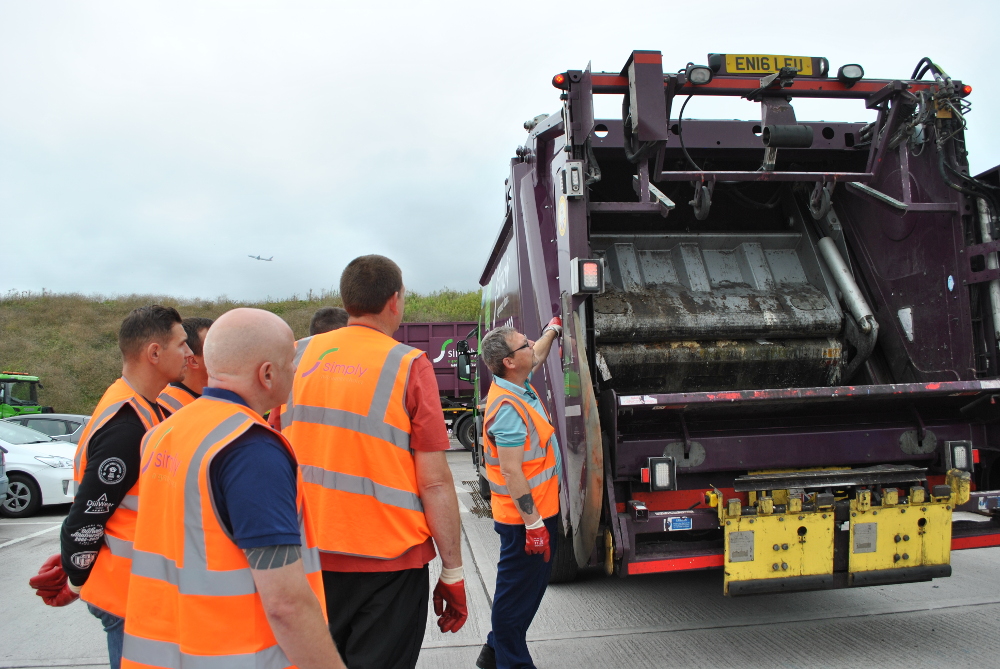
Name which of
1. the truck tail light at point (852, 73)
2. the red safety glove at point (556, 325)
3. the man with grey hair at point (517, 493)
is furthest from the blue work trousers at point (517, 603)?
the truck tail light at point (852, 73)

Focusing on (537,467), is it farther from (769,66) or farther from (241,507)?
(769,66)

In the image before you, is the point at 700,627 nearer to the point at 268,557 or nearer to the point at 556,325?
the point at 556,325

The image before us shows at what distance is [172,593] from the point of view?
4.34 feet

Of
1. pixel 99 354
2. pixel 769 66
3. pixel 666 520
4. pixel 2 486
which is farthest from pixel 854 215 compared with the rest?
pixel 99 354

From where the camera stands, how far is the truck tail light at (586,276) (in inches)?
125

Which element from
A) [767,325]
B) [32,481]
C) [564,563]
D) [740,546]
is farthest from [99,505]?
[32,481]

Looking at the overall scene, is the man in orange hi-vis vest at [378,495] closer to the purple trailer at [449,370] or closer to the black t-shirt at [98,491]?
the black t-shirt at [98,491]

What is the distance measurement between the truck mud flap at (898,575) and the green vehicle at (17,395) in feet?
58.2

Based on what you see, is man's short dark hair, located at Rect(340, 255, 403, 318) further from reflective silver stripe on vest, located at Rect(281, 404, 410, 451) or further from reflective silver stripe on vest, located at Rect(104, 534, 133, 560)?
reflective silver stripe on vest, located at Rect(104, 534, 133, 560)

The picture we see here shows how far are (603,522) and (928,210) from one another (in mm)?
2419

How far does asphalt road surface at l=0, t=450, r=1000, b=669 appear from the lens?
3.24 meters

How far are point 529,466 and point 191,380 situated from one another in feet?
4.77

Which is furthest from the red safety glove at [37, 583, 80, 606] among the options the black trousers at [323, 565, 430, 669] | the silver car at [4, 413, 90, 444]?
the silver car at [4, 413, 90, 444]

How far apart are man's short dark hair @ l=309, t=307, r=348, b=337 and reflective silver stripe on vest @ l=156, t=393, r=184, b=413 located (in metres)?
0.65
